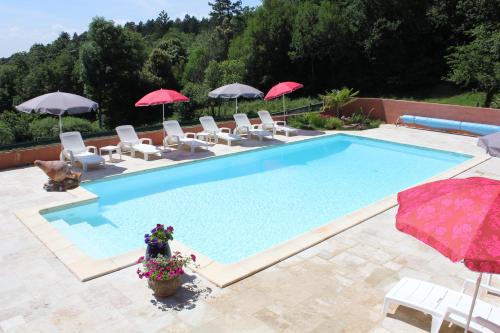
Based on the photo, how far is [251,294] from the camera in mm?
5109

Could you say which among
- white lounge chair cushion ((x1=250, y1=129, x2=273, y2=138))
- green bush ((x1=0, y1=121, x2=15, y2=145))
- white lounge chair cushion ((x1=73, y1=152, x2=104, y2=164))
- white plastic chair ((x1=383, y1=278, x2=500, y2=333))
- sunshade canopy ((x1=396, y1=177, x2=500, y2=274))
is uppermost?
sunshade canopy ((x1=396, y1=177, x2=500, y2=274))

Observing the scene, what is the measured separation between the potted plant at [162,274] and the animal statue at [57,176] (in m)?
5.40

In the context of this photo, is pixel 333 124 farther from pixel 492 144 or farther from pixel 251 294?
pixel 251 294

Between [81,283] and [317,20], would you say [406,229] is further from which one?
[317,20]

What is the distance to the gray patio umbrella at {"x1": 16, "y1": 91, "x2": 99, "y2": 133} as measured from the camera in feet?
33.4

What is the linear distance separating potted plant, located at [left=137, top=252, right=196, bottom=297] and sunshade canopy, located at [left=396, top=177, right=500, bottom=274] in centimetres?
280

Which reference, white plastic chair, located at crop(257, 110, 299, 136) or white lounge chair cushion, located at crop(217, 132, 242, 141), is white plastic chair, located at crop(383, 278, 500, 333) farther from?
white plastic chair, located at crop(257, 110, 299, 136)

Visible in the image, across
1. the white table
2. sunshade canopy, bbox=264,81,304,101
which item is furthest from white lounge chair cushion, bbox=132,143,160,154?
sunshade canopy, bbox=264,81,304,101

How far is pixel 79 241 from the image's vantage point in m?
7.50

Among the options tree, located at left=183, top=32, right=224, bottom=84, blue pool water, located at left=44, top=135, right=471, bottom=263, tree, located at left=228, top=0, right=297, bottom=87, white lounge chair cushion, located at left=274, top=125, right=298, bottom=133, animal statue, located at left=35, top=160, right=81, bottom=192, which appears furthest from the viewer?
tree, located at left=183, top=32, right=224, bottom=84

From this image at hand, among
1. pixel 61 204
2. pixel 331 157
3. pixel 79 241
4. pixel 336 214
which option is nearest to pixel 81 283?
pixel 79 241

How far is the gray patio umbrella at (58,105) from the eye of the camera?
10172mm

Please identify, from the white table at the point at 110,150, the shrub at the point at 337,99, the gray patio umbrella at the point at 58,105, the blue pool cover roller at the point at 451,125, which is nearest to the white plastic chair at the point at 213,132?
the white table at the point at 110,150

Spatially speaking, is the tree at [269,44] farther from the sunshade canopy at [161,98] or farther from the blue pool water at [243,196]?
the sunshade canopy at [161,98]
